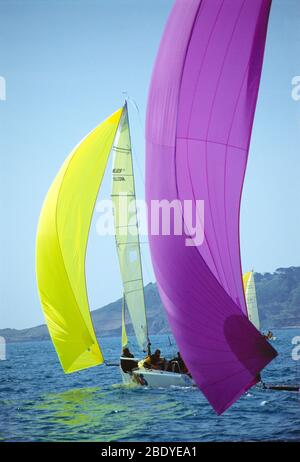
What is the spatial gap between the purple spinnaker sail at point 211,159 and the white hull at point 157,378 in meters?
5.60

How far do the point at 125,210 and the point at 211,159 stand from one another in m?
7.22

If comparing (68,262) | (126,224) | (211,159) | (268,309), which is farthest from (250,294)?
(268,309)

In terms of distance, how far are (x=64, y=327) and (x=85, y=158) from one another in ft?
11.3

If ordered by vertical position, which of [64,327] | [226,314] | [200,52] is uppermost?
[200,52]

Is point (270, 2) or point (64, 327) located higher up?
point (270, 2)

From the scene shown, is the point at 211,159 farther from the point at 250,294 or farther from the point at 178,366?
the point at 250,294

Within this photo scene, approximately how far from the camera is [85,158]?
15.3 meters

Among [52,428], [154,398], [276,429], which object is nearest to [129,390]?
[154,398]

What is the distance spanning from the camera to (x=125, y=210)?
16.5 meters

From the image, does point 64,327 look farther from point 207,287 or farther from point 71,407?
point 207,287

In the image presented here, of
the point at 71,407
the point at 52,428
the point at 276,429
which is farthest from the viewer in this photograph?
the point at 71,407

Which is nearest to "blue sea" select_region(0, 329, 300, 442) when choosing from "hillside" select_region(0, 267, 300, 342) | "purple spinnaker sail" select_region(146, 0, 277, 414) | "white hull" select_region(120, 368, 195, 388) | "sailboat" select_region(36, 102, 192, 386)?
"white hull" select_region(120, 368, 195, 388)

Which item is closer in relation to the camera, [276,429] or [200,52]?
[200,52]

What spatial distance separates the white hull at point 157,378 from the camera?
49.3 ft
